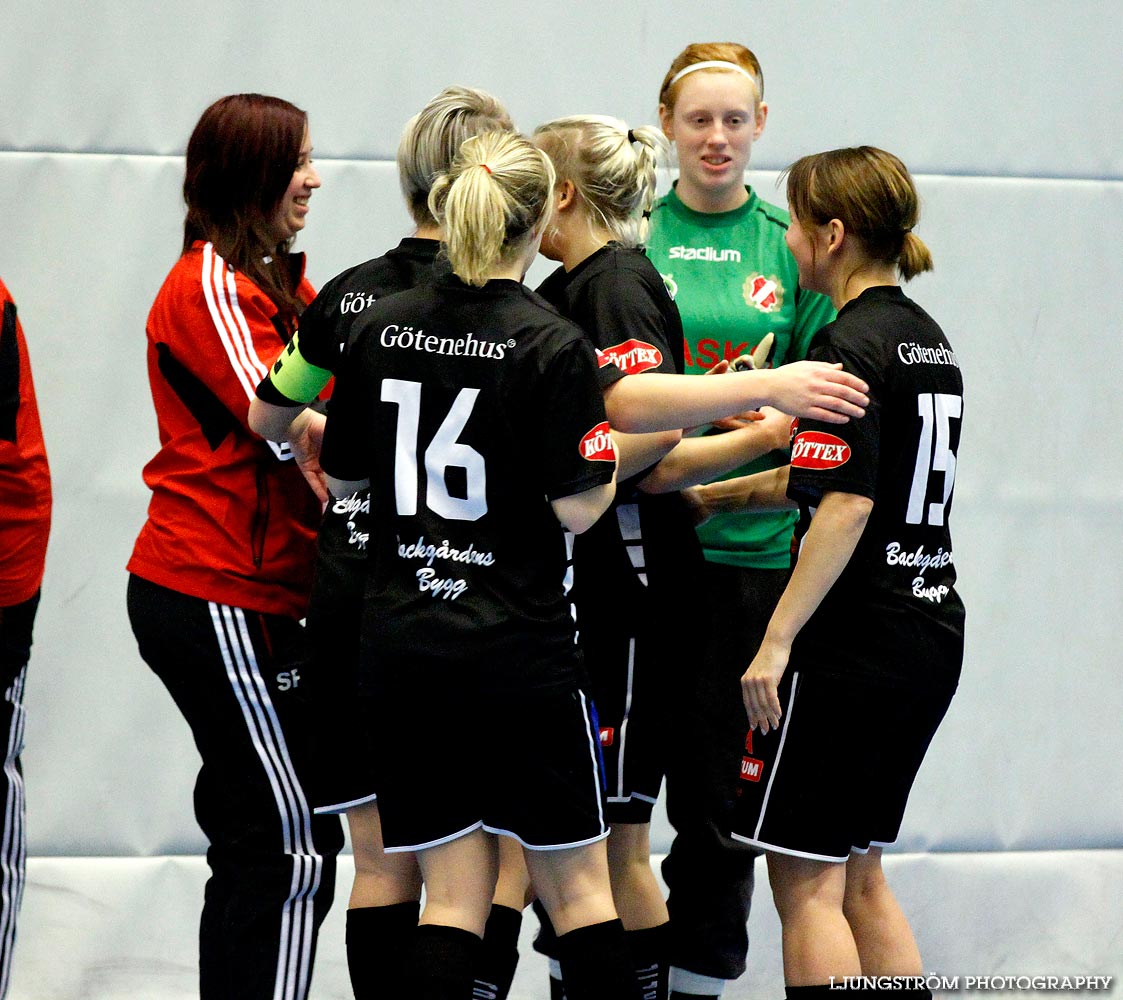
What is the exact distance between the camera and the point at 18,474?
2.48 metres

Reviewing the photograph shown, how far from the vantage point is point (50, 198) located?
334 centimetres

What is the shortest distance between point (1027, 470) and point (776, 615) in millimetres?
1688

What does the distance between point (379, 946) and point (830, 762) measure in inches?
31.3

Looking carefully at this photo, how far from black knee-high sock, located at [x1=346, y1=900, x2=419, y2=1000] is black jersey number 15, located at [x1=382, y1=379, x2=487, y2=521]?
76 cm

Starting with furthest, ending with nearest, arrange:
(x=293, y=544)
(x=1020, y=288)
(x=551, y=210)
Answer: (x=1020, y=288) → (x=293, y=544) → (x=551, y=210)

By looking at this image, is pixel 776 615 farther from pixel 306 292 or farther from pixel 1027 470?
pixel 1027 470

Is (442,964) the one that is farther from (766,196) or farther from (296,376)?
(766,196)

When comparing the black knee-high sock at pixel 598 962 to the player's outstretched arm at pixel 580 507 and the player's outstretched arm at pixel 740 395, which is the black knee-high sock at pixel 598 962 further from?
the player's outstretched arm at pixel 740 395

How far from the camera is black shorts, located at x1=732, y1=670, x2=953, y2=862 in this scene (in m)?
2.19

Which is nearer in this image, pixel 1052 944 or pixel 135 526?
pixel 135 526

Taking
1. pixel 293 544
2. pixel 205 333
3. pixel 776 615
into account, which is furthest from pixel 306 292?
pixel 776 615

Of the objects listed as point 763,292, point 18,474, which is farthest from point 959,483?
point 18,474

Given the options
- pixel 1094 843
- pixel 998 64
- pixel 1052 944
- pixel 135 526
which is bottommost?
pixel 1052 944

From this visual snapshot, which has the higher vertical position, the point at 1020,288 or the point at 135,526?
the point at 1020,288
